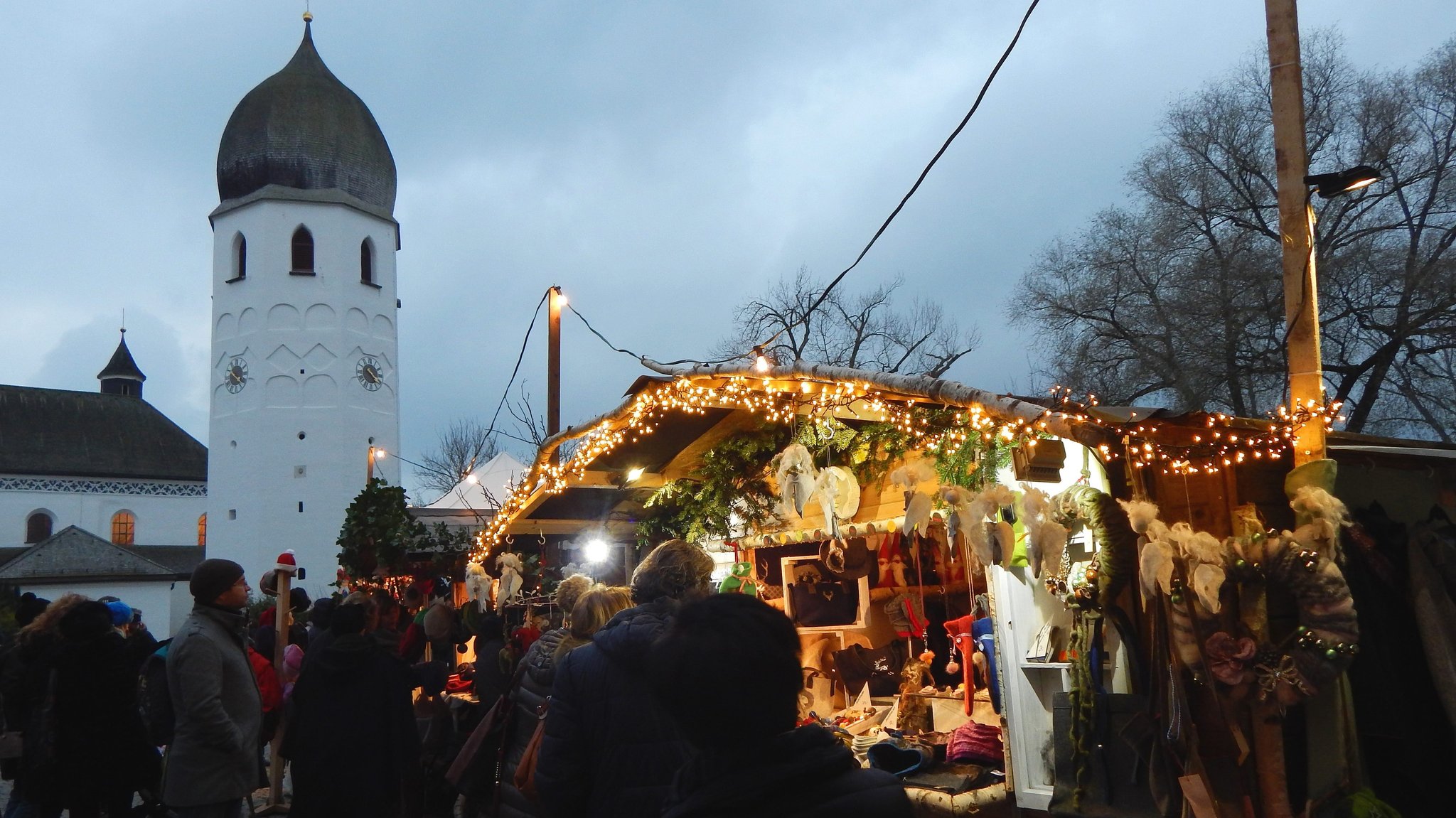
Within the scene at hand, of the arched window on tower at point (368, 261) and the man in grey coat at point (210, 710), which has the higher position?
the arched window on tower at point (368, 261)

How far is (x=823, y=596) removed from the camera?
24.6ft

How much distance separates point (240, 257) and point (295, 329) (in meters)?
3.60

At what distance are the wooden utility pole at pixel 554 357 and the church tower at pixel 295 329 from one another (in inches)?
946

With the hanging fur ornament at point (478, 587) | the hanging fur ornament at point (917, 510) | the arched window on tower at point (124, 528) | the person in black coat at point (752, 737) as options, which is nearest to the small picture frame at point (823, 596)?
the hanging fur ornament at point (917, 510)

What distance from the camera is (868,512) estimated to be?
7.34 m

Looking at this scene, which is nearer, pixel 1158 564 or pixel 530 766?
pixel 530 766

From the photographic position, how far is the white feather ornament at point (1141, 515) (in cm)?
468

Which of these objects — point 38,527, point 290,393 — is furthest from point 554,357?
point 38,527

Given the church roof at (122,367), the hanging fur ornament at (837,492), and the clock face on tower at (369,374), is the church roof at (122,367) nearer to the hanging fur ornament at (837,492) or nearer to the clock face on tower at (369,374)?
the clock face on tower at (369,374)

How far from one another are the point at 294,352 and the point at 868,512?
31.4 m

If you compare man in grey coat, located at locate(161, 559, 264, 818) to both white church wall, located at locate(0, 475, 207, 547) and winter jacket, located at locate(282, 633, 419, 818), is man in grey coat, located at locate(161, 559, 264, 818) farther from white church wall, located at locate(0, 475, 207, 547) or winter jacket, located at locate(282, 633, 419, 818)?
white church wall, located at locate(0, 475, 207, 547)

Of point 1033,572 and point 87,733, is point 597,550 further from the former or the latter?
point 1033,572

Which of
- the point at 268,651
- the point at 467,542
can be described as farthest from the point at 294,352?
the point at 268,651

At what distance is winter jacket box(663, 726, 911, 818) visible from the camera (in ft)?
5.73
